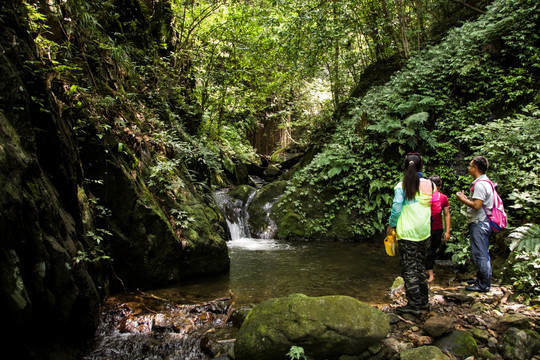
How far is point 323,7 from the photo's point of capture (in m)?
11.5

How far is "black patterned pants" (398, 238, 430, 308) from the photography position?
12.6 ft

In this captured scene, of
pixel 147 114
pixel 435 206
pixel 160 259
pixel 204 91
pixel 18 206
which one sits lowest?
pixel 160 259

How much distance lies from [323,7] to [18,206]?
40.4 feet

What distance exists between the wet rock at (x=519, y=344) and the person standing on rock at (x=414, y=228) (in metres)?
0.94

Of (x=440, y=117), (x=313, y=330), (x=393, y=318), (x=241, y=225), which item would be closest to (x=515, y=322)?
(x=393, y=318)

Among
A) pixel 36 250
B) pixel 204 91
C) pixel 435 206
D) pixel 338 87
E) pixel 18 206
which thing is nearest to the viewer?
pixel 18 206

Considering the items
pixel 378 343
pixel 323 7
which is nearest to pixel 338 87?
pixel 323 7

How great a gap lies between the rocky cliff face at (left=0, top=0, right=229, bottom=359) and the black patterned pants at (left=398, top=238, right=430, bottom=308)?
12.7 feet

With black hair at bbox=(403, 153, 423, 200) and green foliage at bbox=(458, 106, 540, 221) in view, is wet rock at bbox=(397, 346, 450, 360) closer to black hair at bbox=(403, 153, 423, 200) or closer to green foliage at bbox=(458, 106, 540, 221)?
black hair at bbox=(403, 153, 423, 200)

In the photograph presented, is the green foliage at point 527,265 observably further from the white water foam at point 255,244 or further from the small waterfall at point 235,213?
the small waterfall at point 235,213

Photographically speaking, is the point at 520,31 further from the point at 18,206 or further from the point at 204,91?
the point at 18,206

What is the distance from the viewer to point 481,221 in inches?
169

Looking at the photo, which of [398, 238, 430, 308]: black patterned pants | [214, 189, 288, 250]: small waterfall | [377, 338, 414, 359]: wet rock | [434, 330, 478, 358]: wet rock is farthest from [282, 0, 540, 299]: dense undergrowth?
[377, 338, 414, 359]: wet rock

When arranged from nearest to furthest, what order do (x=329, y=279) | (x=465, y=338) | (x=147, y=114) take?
(x=465, y=338) < (x=329, y=279) < (x=147, y=114)
